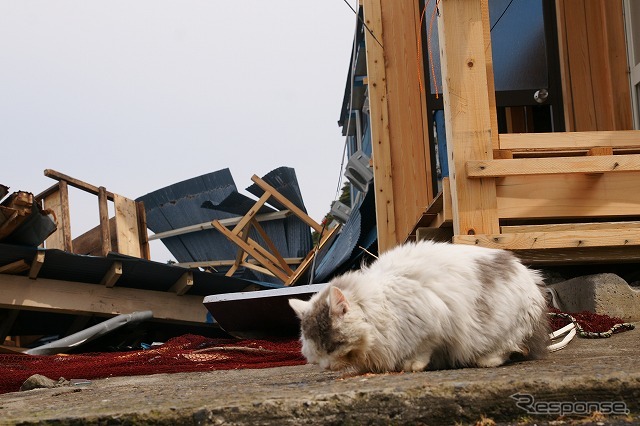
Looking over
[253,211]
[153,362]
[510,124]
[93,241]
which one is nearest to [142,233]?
[93,241]

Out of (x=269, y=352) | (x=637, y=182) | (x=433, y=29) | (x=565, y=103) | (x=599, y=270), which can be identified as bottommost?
(x=269, y=352)

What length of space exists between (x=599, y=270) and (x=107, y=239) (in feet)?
20.2

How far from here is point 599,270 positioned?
5617mm

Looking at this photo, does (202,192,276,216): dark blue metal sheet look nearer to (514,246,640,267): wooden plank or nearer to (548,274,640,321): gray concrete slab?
(514,246,640,267): wooden plank

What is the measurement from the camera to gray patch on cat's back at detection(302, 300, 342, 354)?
323 cm

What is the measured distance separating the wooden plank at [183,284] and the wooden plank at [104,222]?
1.33 meters

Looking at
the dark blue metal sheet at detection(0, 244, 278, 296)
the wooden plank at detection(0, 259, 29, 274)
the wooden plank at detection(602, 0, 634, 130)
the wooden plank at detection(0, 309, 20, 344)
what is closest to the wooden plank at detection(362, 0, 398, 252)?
the wooden plank at detection(602, 0, 634, 130)

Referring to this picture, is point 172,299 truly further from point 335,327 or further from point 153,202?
point 153,202

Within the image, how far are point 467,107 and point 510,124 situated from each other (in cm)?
259

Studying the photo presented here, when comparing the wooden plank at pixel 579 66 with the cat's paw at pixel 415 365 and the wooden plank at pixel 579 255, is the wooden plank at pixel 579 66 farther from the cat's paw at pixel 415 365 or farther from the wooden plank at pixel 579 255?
the cat's paw at pixel 415 365

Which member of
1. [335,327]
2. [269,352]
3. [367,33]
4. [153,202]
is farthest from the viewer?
[153,202]

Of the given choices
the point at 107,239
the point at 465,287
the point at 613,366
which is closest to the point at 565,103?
the point at 465,287

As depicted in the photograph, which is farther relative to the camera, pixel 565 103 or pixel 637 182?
pixel 565 103

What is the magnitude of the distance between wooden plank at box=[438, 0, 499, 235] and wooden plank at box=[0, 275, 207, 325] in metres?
4.59
